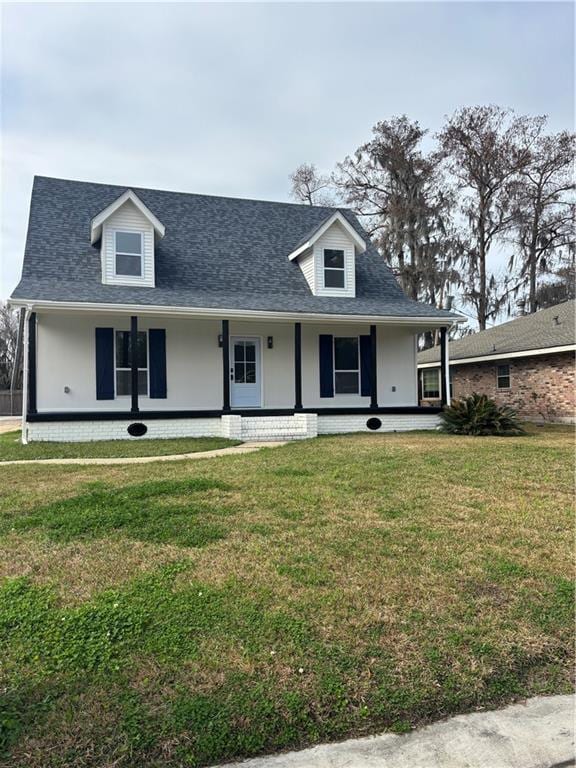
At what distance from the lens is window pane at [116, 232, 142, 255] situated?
1330 cm

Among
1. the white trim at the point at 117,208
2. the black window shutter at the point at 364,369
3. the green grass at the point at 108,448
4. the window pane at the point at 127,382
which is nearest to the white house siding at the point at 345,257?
the black window shutter at the point at 364,369

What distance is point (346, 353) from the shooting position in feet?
49.5

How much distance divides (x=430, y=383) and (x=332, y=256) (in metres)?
10.2

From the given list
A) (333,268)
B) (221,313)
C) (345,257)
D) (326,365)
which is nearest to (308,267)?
(333,268)

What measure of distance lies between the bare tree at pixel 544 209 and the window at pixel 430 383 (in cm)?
827

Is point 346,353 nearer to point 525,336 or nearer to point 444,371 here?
point 444,371

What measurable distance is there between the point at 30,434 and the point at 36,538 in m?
7.62

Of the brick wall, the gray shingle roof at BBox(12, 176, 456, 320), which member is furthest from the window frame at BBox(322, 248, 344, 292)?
the brick wall

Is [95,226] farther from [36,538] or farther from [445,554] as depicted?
[445,554]

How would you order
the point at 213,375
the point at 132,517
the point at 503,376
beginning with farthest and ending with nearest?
the point at 503,376 → the point at 213,375 → the point at 132,517

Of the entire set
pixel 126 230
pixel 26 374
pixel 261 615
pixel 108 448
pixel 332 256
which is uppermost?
pixel 126 230

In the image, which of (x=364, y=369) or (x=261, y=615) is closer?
(x=261, y=615)

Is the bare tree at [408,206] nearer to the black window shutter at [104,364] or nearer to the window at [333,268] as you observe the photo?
the window at [333,268]

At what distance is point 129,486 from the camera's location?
244 inches
